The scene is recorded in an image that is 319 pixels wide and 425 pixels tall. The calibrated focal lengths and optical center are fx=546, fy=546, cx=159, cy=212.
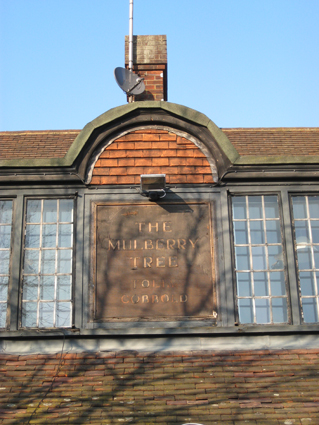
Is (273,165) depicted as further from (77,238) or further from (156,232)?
(77,238)

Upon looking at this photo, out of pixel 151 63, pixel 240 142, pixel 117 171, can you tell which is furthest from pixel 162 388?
pixel 151 63

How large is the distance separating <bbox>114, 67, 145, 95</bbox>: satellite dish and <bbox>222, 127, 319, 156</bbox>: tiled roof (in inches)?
71.3

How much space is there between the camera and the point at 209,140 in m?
8.32

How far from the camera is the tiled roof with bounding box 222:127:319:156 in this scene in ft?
29.3

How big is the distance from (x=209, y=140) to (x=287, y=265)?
7.22 feet

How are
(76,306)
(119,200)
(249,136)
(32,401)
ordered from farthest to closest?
1. (249,136)
2. (119,200)
3. (76,306)
4. (32,401)

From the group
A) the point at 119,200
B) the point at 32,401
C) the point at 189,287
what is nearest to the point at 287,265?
the point at 189,287

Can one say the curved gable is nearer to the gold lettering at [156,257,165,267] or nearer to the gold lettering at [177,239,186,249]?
the gold lettering at [177,239,186,249]

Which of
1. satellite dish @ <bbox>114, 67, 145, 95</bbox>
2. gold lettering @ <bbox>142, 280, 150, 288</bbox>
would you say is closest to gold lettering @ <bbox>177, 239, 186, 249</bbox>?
gold lettering @ <bbox>142, 280, 150, 288</bbox>

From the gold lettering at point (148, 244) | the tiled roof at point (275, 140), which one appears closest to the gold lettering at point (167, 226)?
the gold lettering at point (148, 244)

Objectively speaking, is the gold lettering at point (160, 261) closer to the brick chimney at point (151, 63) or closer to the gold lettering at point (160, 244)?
the gold lettering at point (160, 244)

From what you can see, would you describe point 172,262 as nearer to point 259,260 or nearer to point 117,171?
point 259,260

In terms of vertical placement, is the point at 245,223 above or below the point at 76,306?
above

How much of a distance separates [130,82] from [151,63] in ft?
3.09
